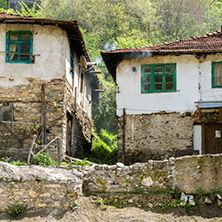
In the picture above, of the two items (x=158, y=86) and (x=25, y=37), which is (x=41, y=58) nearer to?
(x=25, y=37)

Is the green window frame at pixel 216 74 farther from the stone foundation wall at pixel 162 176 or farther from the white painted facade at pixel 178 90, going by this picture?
the stone foundation wall at pixel 162 176

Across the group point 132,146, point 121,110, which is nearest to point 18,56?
point 121,110

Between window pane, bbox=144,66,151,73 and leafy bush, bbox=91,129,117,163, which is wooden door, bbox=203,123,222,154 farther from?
leafy bush, bbox=91,129,117,163

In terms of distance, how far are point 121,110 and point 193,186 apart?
218 inches

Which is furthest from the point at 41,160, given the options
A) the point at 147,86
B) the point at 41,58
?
the point at 147,86

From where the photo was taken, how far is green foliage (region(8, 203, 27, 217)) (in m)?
10.8

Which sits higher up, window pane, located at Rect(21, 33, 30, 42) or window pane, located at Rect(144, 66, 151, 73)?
window pane, located at Rect(21, 33, 30, 42)

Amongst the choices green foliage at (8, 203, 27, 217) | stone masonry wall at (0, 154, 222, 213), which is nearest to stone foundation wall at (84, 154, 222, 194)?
stone masonry wall at (0, 154, 222, 213)

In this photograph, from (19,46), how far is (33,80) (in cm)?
146

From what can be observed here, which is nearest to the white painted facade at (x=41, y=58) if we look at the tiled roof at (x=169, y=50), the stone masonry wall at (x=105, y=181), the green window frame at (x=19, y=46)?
the green window frame at (x=19, y=46)

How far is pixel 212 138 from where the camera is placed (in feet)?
50.3

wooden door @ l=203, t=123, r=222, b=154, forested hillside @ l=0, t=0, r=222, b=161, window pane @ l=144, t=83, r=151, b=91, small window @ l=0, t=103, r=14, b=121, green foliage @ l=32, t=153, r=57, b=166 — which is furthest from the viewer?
forested hillside @ l=0, t=0, r=222, b=161

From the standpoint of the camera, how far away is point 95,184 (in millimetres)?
11641

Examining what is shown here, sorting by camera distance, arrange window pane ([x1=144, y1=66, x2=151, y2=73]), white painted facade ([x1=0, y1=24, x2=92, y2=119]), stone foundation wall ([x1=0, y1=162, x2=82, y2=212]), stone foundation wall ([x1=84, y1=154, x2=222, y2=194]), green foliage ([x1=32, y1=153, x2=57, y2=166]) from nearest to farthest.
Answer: stone foundation wall ([x1=0, y1=162, x2=82, y2=212])
stone foundation wall ([x1=84, y1=154, x2=222, y2=194])
green foliage ([x1=32, y1=153, x2=57, y2=166])
white painted facade ([x1=0, y1=24, x2=92, y2=119])
window pane ([x1=144, y1=66, x2=151, y2=73])
